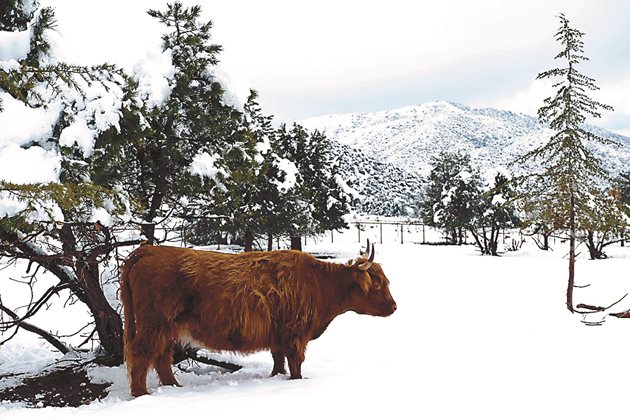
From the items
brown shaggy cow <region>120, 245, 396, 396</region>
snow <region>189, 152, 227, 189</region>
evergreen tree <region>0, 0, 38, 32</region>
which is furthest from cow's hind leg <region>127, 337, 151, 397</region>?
evergreen tree <region>0, 0, 38, 32</region>

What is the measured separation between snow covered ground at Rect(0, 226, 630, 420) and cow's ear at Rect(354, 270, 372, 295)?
108 cm

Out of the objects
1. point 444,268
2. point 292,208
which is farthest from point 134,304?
point 444,268

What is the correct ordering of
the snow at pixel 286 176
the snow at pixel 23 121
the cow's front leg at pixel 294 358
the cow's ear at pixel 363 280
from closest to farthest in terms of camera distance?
the snow at pixel 23 121 < the cow's front leg at pixel 294 358 < the cow's ear at pixel 363 280 < the snow at pixel 286 176

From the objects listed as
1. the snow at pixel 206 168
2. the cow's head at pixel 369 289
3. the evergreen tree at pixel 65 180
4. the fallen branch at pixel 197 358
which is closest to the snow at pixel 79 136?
the evergreen tree at pixel 65 180

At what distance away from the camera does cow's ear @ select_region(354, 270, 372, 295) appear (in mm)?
7039

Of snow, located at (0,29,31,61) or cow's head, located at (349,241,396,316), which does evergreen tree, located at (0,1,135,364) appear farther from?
cow's head, located at (349,241,396,316)

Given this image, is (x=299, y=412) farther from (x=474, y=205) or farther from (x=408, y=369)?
(x=474, y=205)

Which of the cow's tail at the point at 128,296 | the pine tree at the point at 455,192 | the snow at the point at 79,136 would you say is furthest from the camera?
the pine tree at the point at 455,192

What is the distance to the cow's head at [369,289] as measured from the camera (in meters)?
7.07

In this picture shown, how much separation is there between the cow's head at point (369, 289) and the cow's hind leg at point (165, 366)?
2418mm

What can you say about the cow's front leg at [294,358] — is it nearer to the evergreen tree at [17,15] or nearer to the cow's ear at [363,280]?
the cow's ear at [363,280]

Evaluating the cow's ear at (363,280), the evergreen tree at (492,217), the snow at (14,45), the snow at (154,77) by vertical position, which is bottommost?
the cow's ear at (363,280)

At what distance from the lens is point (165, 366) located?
254 inches

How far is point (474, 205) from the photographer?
3656 cm
